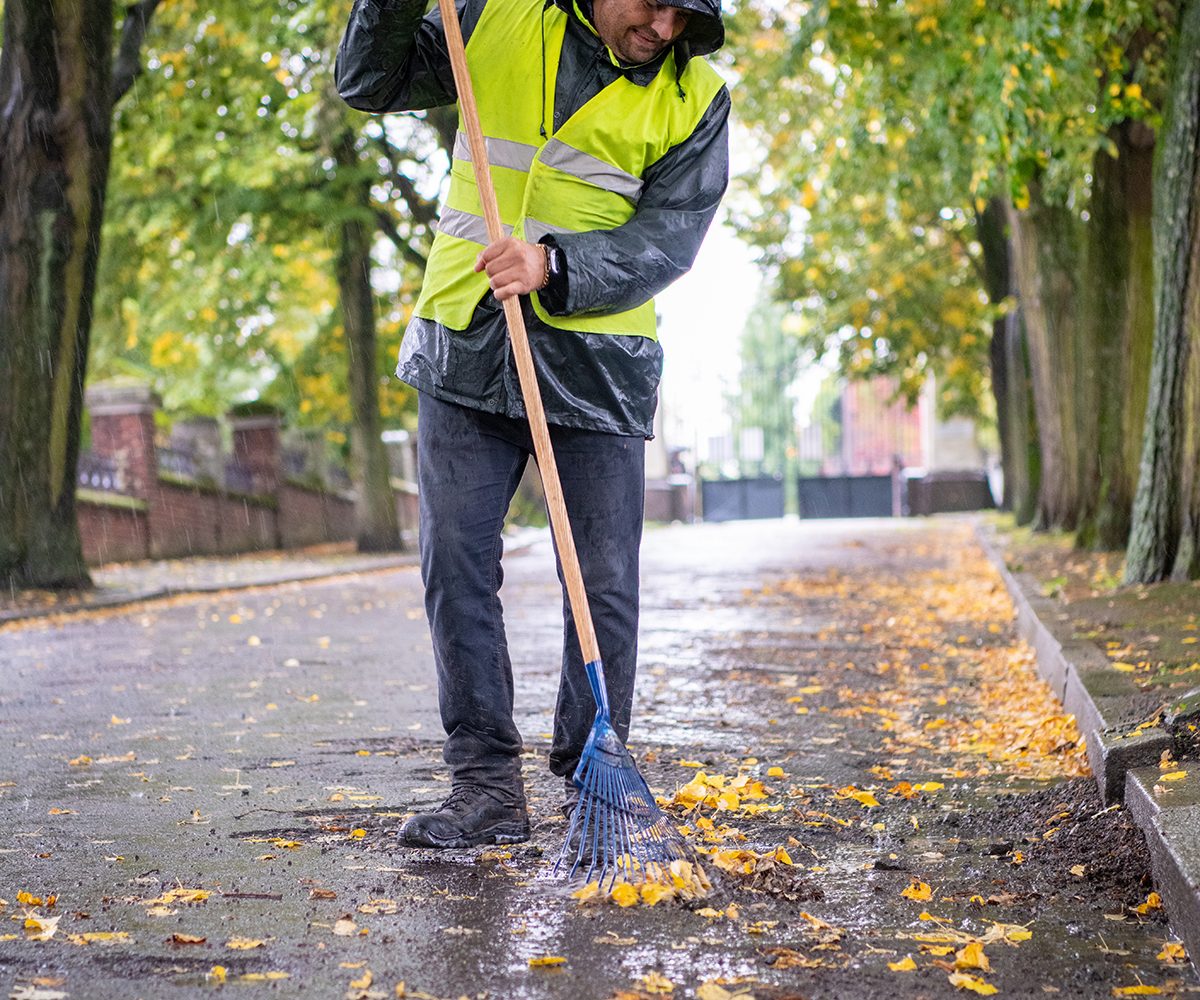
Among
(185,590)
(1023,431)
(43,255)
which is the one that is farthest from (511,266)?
(1023,431)

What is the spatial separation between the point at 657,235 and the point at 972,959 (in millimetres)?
1910

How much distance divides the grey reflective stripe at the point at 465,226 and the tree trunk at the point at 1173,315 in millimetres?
6348

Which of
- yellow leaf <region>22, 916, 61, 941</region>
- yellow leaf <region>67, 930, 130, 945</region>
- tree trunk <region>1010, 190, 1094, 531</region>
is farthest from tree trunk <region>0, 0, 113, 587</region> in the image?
yellow leaf <region>67, 930, 130, 945</region>

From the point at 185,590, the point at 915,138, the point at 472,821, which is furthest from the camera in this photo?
the point at 915,138

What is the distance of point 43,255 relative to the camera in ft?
46.4

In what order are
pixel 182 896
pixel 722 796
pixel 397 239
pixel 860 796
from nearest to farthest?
pixel 182 896
pixel 722 796
pixel 860 796
pixel 397 239

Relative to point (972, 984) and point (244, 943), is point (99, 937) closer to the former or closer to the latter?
point (244, 943)

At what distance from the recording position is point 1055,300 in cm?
1691

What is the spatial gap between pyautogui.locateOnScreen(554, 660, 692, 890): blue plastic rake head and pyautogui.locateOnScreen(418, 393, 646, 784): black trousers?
0.23m

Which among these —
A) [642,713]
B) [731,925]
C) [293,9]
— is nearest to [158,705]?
[642,713]

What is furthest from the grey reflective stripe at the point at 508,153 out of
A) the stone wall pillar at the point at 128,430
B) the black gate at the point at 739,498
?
the black gate at the point at 739,498

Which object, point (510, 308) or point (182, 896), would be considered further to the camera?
point (510, 308)

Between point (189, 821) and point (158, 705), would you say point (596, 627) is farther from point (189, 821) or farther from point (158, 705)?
point (158, 705)

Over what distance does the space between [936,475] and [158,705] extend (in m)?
37.6
